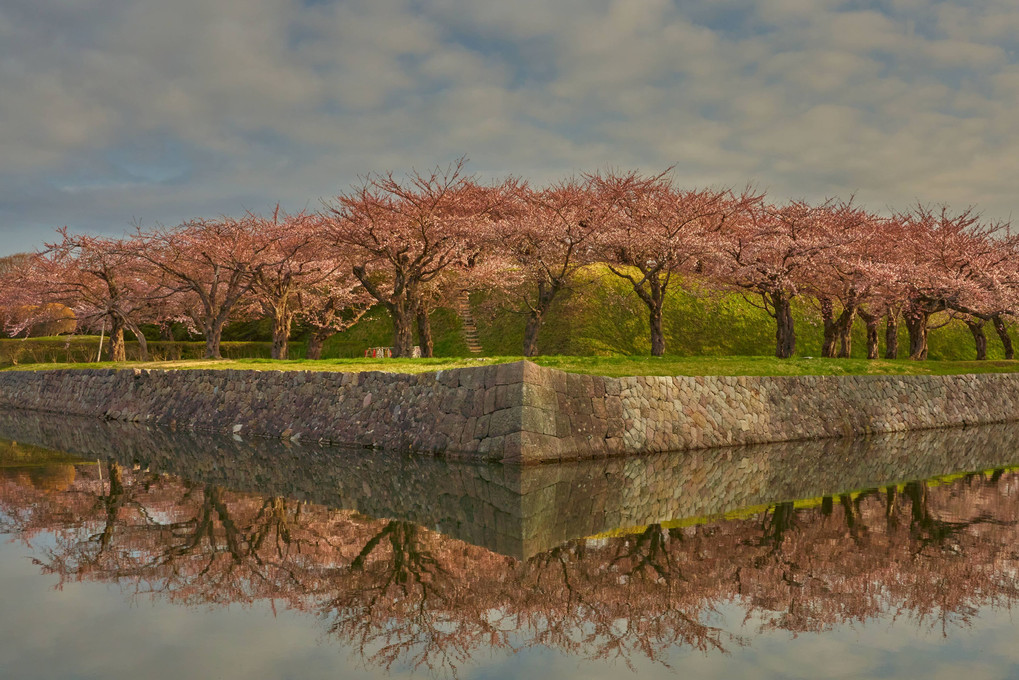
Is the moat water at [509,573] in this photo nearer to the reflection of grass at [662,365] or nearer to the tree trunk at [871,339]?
the reflection of grass at [662,365]

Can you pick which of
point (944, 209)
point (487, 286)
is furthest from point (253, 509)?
Answer: point (944, 209)

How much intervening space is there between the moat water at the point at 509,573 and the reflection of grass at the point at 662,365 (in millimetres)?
6481

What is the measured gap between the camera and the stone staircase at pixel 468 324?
1628 inches

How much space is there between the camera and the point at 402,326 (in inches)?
1168

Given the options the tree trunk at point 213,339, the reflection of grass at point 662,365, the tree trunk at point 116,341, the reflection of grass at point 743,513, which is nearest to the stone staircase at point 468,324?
the tree trunk at point 213,339

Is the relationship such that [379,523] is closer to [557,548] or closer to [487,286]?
[557,548]

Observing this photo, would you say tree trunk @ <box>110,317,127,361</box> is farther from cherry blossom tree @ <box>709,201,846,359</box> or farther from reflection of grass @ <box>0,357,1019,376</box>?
cherry blossom tree @ <box>709,201,846,359</box>

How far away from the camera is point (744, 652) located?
614 centimetres

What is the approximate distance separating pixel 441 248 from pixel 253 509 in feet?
65.1

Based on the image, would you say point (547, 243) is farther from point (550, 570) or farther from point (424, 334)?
point (550, 570)

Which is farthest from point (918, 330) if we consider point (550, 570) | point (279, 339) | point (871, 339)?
point (550, 570)

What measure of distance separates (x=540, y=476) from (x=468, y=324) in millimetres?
28809

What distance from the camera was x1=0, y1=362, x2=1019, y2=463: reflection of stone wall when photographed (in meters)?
16.3

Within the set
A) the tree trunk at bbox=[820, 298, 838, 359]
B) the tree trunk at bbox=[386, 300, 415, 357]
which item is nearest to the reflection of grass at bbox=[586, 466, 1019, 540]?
the tree trunk at bbox=[386, 300, 415, 357]
